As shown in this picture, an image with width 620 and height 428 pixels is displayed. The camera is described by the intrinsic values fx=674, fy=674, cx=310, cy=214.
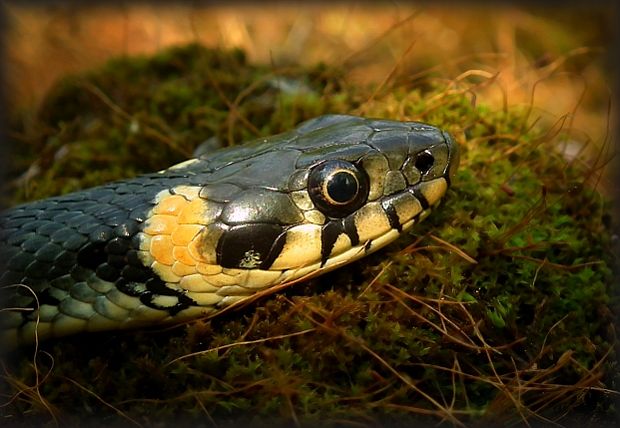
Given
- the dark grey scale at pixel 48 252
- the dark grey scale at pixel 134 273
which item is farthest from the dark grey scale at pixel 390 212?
the dark grey scale at pixel 48 252

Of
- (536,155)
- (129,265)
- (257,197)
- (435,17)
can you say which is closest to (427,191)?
(257,197)

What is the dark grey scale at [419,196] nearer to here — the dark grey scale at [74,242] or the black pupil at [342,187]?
the black pupil at [342,187]

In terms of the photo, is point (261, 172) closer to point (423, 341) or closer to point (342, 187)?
point (342, 187)

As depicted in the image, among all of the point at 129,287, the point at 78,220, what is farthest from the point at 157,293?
the point at 78,220

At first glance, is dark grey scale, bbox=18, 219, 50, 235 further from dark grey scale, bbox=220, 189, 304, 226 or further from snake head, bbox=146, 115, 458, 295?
dark grey scale, bbox=220, 189, 304, 226

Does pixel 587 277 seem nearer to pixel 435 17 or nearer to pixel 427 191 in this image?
pixel 427 191

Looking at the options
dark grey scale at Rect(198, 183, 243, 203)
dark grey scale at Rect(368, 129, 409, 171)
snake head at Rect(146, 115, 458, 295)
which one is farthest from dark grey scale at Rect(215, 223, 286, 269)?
dark grey scale at Rect(368, 129, 409, 171)
